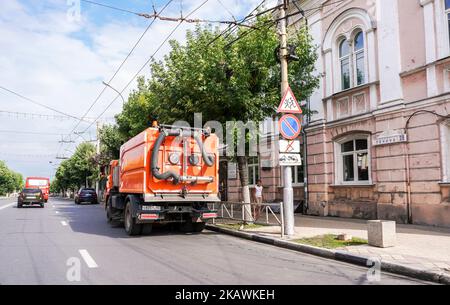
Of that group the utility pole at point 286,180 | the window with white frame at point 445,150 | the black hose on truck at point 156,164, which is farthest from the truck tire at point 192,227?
the window with white frame at point 445,150

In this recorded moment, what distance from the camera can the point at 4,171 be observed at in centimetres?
10275

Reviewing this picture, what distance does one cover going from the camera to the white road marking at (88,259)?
23.4 ft

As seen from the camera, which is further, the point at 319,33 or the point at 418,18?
the point at 319,33

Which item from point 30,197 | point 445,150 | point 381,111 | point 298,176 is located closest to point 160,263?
point 445,150

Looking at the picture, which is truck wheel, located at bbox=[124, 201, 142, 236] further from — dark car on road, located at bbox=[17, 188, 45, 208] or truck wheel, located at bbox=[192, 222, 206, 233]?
dark car on road, located at bbox=[17, 188, 45, 208]

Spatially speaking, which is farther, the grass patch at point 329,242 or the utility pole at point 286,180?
the utility pole at point 286,180

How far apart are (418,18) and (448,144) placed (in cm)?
415

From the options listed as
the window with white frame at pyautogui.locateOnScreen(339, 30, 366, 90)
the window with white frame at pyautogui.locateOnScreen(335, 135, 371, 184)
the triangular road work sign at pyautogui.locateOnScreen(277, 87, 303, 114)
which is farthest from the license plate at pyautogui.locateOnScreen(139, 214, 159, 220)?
the window with white frame at pyautogui.locateOnScreen(339, 30, 366, 90)

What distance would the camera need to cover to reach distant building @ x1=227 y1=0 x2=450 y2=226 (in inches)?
475

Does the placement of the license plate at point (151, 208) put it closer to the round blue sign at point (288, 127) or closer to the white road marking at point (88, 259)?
the white road marking at point (88, 259)

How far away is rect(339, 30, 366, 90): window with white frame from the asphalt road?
8.37 metres

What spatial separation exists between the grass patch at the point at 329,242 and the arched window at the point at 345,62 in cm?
789
